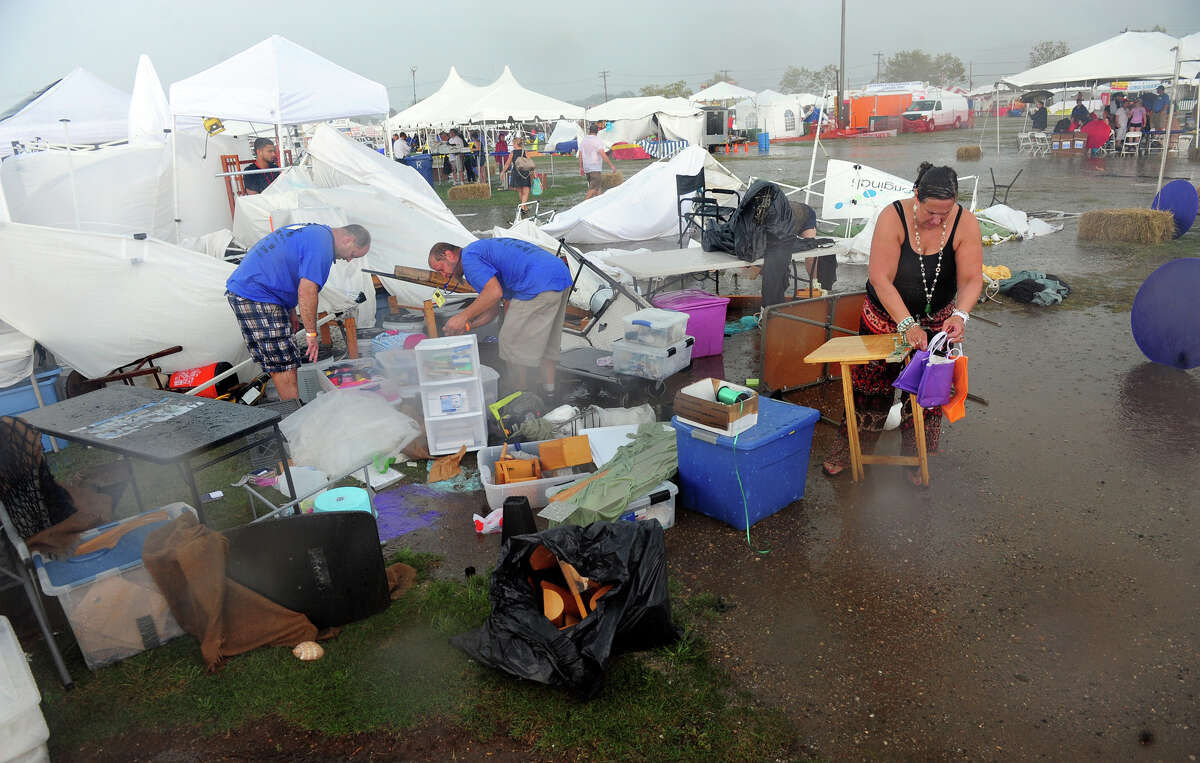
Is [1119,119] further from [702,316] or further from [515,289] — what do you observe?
[515,289]

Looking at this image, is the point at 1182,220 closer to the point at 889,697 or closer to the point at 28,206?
the point at 889,697

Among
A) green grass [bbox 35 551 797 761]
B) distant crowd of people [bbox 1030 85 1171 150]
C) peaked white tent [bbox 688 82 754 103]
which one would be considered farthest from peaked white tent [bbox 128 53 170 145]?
peaked white tent [bbox 688 82 754 103]

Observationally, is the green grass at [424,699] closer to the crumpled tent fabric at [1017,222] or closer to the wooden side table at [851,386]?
the wooden side table at [851,386]

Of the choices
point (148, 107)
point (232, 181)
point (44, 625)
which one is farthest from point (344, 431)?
point (148, 107)

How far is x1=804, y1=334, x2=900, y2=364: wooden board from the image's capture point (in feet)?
12.9

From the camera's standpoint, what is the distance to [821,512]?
4203 millimetres

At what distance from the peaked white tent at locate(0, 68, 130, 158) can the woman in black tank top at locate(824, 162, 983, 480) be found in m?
17.6

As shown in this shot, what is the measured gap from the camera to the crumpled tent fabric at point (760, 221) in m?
7.18

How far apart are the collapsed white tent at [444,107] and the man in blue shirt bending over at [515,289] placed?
1762cm

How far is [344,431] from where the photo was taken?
500 cm

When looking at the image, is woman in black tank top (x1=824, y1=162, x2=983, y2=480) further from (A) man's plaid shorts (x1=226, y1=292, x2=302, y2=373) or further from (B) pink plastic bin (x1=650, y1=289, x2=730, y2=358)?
(A) man's plaid shorts (x1=226, y1=292, x2=302, y2=373)

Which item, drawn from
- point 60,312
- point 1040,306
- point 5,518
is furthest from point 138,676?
point 1040,306

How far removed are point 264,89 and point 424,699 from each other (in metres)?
8.80

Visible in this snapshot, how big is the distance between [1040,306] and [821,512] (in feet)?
18.1
